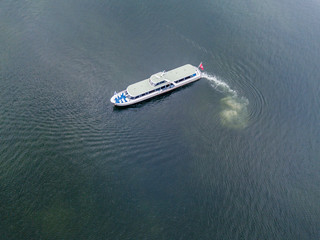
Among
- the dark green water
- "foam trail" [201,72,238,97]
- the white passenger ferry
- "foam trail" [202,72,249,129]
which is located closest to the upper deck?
the white passenger ferry

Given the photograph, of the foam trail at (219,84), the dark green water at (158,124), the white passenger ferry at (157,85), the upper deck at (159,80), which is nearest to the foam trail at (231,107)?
the foam trail at (219,84)

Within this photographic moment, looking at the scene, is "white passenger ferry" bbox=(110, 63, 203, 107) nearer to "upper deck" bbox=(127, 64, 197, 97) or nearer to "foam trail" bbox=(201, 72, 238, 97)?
"upper deck" bbox=(127, 64, 197, 97)

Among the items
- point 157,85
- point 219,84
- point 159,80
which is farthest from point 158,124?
point 219,84

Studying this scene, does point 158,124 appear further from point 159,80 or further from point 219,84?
point 219,84

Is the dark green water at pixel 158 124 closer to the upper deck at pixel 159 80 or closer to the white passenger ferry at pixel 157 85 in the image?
the white passenger ferry at pixel 157 85

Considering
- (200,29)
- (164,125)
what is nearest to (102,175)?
(164,125)
